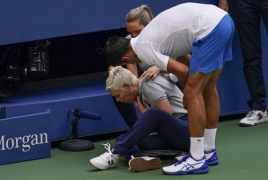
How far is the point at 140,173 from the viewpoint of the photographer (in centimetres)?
517

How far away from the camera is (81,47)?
22.2ft

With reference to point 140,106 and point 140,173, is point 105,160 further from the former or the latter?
point 140,106

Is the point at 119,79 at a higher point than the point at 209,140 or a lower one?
higher

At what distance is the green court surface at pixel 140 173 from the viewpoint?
16.6 ft

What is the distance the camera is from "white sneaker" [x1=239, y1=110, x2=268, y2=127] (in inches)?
264

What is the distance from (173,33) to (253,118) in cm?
202

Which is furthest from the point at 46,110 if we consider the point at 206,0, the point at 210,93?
the point at 206,0

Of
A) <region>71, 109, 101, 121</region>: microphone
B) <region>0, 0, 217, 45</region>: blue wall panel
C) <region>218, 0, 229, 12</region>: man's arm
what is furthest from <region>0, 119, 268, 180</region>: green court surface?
<region>218, 0, 229, 12</region>: man's arm

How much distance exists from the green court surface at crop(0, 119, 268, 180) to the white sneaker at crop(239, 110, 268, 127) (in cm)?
35

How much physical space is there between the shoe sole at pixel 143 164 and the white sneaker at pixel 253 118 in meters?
1.72

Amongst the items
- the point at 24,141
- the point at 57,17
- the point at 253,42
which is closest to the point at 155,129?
the point at 24,141

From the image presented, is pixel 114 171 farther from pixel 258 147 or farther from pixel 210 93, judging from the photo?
pixel 258 147

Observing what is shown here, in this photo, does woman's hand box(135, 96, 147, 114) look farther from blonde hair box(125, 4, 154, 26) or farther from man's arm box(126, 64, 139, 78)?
blonde hair box(125, 4, 154, 26)

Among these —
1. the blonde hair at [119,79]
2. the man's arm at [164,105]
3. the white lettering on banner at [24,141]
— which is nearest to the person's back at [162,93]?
the man's arm at [164,105]
